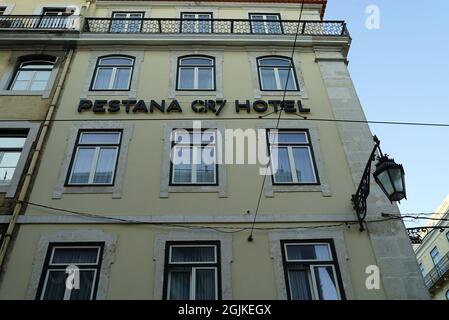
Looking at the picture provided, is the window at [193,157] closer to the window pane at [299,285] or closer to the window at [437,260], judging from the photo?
the window pane at [299,285]

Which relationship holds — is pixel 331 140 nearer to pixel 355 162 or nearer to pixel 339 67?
pixel 355 162

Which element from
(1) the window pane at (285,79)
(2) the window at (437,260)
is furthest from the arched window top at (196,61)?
(2) the window at (437,260)

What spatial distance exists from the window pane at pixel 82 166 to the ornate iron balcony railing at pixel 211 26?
203 inches

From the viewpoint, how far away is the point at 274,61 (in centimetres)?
1262

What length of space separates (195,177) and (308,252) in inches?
119

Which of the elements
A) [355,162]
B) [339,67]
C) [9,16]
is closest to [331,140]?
[355,162]

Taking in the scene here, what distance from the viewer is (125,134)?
10.0m

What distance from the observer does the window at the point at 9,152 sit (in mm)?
9227

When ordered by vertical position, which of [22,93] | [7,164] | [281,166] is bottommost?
[281,166]

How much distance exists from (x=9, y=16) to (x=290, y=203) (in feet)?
37.8

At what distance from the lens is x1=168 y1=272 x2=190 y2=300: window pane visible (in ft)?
24.1

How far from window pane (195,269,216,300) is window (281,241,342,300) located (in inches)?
55.8

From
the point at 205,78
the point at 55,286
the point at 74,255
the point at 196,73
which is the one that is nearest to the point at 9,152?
the point at 74,255

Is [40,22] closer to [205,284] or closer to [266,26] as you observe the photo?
[266,26]
